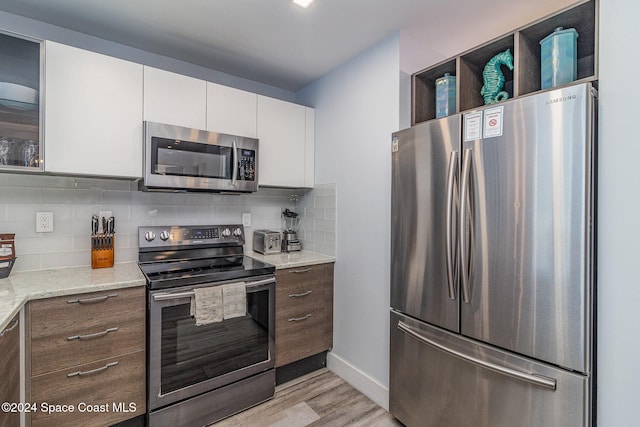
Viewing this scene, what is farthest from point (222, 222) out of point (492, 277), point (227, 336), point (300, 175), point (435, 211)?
point (492, 277)

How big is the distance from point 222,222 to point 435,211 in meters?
1.76

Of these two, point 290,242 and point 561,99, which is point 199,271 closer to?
point 290,242

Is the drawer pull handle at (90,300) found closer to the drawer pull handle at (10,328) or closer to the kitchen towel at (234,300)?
the drawer pull handle at (10,328)

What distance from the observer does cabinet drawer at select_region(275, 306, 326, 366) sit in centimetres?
229

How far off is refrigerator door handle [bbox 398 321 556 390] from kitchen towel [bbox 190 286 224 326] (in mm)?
1134

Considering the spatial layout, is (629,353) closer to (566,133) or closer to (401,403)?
(566,133)

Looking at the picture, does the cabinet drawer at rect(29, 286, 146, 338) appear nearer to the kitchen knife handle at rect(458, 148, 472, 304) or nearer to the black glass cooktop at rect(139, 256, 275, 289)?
the black glass cooktop at rect(139, 256, 275, 289)

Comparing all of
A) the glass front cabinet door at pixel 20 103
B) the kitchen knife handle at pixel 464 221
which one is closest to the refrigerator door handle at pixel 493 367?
the kitchen knife handle at pixel 464 221

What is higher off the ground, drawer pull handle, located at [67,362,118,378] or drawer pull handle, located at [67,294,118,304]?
drawer pull handle, located at [67,294,118,304]

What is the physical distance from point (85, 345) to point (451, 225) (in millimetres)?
1957

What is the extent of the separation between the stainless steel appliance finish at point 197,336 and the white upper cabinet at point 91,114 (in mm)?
585

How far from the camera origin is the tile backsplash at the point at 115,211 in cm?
191

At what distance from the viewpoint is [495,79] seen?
5.63 ft

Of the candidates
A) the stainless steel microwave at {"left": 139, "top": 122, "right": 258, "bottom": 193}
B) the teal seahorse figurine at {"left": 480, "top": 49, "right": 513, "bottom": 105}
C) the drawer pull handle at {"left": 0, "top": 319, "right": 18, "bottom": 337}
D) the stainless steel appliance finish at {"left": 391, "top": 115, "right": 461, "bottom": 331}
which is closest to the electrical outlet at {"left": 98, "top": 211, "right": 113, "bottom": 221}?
the stainless steel microwave at {"left": 139, "top": 122, "right": 258, "bottom": 193}
